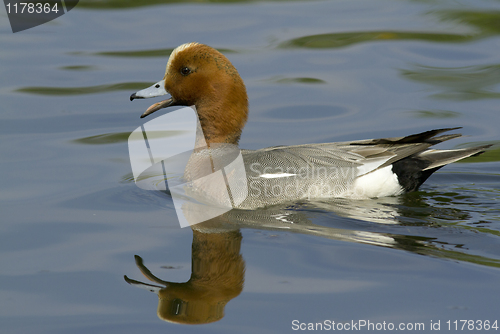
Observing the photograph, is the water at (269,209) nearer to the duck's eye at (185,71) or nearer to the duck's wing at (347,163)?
the duck's wing at (347,163)

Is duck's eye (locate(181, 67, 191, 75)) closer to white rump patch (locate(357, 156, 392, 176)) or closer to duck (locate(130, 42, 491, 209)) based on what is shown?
duck (locate(130, 42, 491, 209))

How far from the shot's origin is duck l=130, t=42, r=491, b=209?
200 inches

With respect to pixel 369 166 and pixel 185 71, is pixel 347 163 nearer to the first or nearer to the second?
pixel 369 166

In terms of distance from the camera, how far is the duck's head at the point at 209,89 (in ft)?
17.2

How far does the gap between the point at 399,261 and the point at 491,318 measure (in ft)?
2.43

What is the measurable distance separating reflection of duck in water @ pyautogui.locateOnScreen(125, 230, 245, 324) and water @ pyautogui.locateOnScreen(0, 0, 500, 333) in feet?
0.05

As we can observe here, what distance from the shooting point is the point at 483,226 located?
178 inches

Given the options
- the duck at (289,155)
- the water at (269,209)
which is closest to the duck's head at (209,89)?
the duck at (289,155)

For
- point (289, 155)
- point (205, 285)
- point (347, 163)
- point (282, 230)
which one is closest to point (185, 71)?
point (289, 155)

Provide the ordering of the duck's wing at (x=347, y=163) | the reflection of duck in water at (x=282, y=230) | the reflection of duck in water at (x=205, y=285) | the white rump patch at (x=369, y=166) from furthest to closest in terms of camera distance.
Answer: the white rump patch at (x=369, y=166) < the duck's wing at (x=347, y=163) < the reflection of duck in water at (x=282, y=230) < the reflection of duck in water at (x=205, y=285)

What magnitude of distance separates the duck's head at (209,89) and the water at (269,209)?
2.72ft

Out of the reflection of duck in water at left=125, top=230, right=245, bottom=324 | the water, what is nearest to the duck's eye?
the water

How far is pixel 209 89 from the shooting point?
5262 millimetres

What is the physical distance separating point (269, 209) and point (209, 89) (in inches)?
46.8
